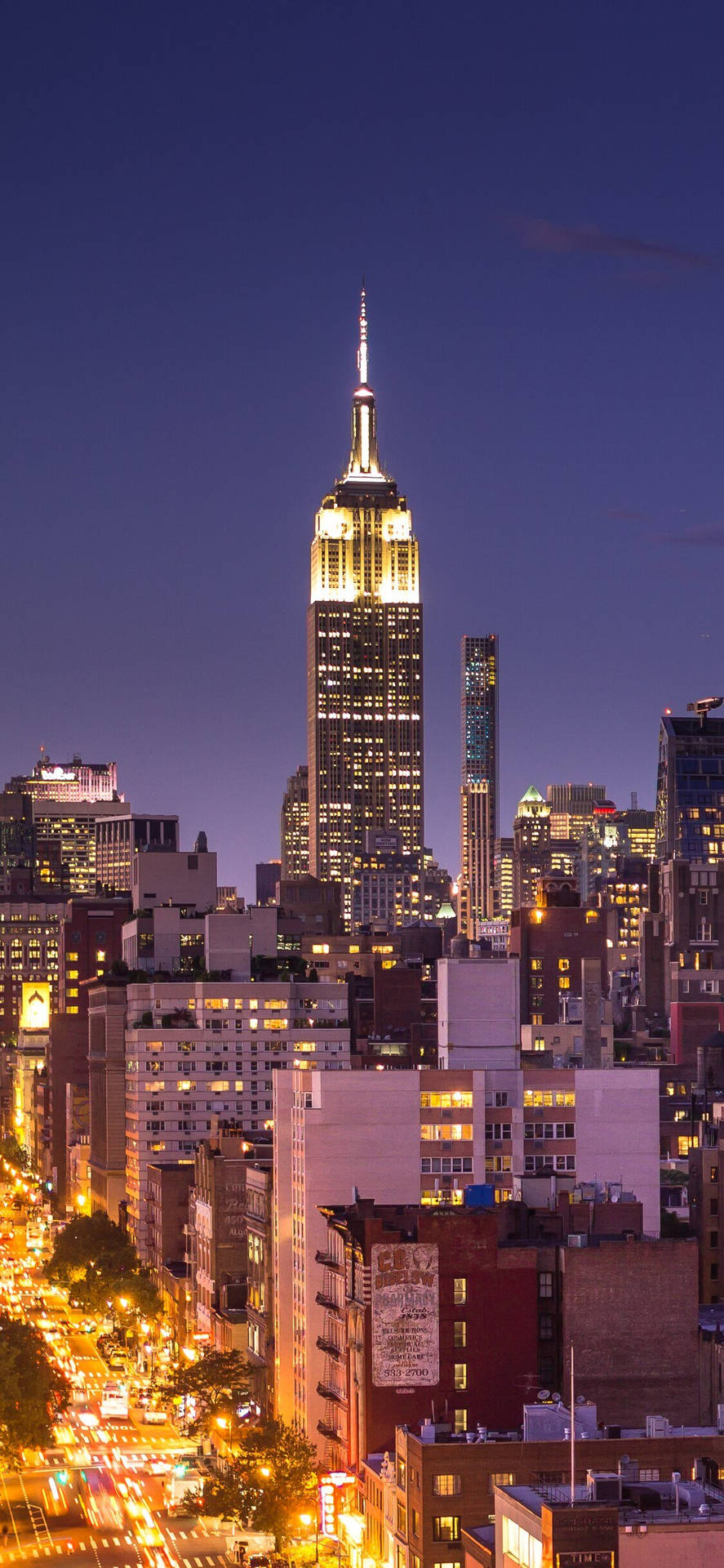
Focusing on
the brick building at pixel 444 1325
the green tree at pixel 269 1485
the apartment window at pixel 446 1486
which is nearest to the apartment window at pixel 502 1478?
the apartment window at pixel 446 1486

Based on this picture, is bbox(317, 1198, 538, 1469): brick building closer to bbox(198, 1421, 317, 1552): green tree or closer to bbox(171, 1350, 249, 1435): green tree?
bbox(198, 1421, 317, 1552): green tree

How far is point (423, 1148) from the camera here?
6265 inches

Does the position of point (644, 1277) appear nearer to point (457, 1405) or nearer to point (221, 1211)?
point (457, 1405)

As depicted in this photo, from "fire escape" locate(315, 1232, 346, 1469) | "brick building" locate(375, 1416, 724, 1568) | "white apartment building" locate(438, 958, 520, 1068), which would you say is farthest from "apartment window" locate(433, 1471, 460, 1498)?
"white apartment building" locate(438, 958, 520, 1068)

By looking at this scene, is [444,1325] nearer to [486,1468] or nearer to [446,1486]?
[446,1486]

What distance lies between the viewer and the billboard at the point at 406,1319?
125500 millimetres

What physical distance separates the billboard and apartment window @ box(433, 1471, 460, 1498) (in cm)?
1650

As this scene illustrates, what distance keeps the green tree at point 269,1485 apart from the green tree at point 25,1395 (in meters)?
15.9

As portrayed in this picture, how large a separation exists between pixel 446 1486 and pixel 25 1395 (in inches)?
1994

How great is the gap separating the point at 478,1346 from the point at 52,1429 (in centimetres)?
→ 4677

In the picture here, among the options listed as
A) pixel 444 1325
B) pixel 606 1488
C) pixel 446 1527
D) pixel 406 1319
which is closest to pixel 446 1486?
pixel 446 1527

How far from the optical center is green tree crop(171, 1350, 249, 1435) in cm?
15900

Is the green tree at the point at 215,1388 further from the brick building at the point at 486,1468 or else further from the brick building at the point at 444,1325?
the brick building at the point at 486,1468

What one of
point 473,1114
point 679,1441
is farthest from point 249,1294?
point 679,1441
